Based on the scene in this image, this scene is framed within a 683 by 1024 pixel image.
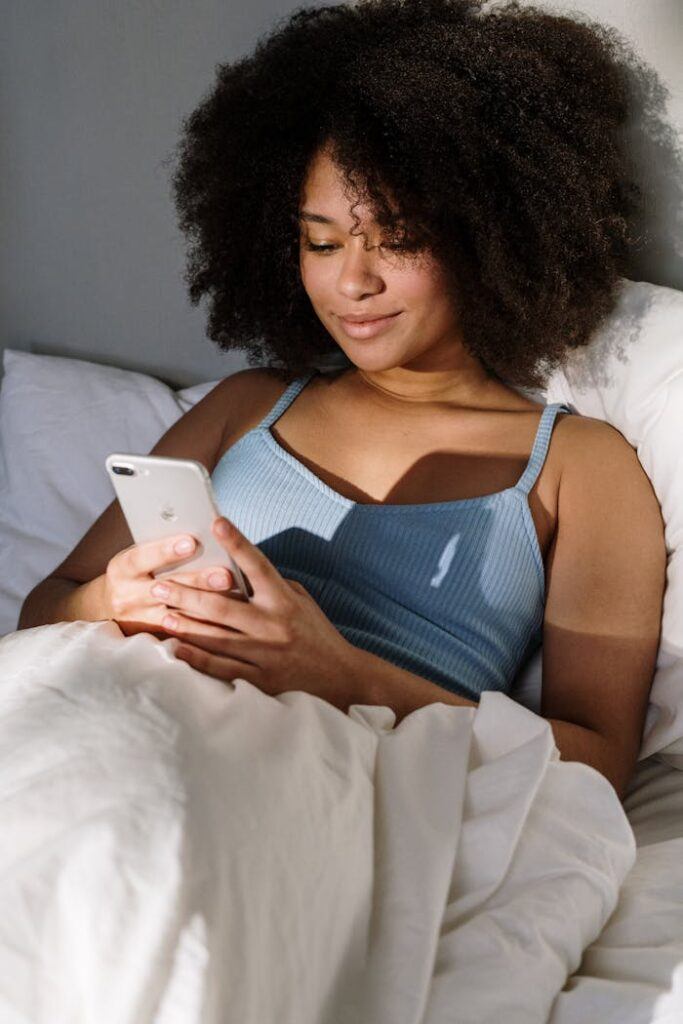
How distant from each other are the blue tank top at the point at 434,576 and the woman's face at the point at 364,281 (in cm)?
17

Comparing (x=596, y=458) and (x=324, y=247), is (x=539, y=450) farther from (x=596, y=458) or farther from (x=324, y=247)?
(x=324, y=247)

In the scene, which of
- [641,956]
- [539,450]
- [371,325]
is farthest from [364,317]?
[641,956]

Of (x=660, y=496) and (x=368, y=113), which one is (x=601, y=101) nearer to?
(x=368, y=113)

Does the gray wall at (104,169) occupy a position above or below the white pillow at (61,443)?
above

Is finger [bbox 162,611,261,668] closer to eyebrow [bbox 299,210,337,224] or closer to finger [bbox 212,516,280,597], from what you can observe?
finger [bbox 212,516,280,597]

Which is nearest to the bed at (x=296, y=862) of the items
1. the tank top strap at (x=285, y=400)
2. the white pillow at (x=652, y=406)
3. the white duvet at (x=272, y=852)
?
the white duvet at (x=272, y=852)

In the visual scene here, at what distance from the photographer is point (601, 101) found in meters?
1.29

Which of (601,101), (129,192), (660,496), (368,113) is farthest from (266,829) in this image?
(129,192)

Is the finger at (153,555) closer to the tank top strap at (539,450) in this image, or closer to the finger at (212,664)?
the finger at (212,664)

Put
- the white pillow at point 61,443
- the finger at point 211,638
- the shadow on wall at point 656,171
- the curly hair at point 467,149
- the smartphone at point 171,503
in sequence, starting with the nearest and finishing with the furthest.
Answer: the smartphone at point 171,503
the finger at point 211,638
the curly hair at point 467,149
the shadow on wall at point 656,171
the white pillow at point 61,443

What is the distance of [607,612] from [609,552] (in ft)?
0.20

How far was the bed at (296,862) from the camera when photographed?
74cm

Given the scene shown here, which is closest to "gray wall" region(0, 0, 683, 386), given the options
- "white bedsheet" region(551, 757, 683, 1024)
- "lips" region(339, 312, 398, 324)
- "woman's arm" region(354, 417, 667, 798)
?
"lips" region(339, 312, 398, 324)

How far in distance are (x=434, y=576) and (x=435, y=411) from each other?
210mm
